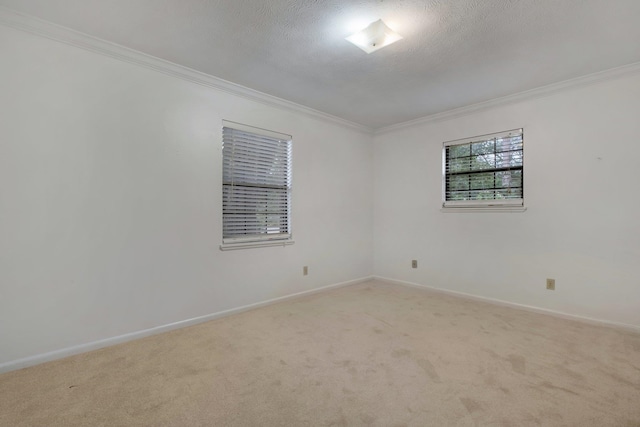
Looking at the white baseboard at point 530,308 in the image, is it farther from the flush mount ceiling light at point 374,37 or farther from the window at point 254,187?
the flush mount ceiling light at point 374,37

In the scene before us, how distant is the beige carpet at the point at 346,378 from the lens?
A: 1.64m

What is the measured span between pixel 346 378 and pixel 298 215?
222 cm

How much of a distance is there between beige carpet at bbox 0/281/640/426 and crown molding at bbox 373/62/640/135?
2.41m

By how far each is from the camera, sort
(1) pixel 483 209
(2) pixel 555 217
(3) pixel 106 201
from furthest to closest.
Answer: (1) pixel 483 209
(2) pixel 555 217
(3) pixel 106 201

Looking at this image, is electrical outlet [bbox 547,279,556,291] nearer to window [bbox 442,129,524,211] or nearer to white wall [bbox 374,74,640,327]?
white wall [bbox 374,74,640,327]

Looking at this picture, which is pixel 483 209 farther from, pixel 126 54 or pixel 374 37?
pixel 126 54

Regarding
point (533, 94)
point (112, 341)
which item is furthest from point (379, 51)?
point (112, 341)

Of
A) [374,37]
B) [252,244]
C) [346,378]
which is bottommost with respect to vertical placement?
[346,378]

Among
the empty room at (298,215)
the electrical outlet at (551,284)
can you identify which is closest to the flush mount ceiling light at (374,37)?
the empty room at (298,215)

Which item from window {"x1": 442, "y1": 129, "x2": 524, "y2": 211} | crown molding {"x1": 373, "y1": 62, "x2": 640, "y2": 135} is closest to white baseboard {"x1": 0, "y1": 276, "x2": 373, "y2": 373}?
window {"x1": 442, "y1": 129, "x2": 524, "y2": 211}

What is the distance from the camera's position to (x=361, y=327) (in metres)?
2.89

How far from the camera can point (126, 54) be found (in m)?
2.52

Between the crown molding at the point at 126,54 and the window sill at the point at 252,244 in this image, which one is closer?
the crown molding at the point at 126,54

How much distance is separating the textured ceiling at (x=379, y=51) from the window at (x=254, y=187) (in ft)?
1.99
